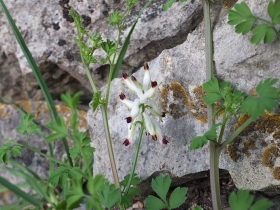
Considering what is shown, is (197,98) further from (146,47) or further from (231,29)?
(146,47)

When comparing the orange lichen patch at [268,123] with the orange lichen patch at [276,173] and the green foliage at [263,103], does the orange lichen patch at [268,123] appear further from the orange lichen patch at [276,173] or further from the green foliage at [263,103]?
the green foliage at [263,103]

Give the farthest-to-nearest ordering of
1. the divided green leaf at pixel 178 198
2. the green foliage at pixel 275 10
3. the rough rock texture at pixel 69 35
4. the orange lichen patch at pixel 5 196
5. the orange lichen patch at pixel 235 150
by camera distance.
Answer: the orange lichen patch at pixel 5 196
the rough rock texture at pixel 69 35
the orange lichen patch at pixel 235 150
the divided green leaf at pixel 178 198
the green foliage at pixel 275 10

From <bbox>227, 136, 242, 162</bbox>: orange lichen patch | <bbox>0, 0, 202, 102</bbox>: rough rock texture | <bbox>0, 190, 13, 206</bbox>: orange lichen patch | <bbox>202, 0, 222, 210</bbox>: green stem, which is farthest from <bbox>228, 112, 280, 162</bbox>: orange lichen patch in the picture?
<bbox>0, 190, 13, 206</bbox>: orange lichen patch

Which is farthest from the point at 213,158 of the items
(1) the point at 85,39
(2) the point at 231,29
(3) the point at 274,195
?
(1) the point at 85,39

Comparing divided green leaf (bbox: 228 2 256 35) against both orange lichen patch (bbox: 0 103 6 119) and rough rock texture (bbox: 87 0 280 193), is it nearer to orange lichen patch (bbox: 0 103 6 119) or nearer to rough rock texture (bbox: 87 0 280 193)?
rough rock texture (bbox: 87 0 280 193)

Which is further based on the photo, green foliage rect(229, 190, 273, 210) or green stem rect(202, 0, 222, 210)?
green stem rect(202, 0, 222, 210)

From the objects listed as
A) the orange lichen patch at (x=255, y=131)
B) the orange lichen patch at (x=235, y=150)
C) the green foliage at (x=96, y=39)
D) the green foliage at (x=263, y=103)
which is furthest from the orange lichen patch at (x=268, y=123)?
the green foliage at (x=96, y=39)

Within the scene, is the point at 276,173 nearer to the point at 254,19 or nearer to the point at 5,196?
the point at 254,19
